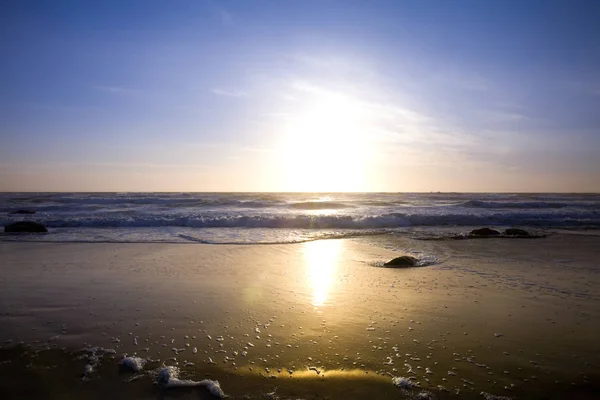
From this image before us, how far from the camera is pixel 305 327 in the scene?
5117 millimetres

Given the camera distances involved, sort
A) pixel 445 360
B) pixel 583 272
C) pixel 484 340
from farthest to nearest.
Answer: pixel 583 272
pixel 484 340
pixel 445 360

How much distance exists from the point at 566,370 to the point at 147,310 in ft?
19.4

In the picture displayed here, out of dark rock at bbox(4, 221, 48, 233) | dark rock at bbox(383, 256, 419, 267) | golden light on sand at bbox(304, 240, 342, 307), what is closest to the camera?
golden light on sand at bbox(304, 240, 342, 307)

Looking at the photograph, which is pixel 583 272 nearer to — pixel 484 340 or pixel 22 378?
pixel 484 340

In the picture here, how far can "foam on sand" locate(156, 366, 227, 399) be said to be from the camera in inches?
137

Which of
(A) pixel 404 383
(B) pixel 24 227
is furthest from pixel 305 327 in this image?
(B) pixel 24 227

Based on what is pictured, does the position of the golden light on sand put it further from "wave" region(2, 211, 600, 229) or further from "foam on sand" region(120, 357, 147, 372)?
"wave" region(2, 211, 600, 229)

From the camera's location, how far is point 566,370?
388 centimetres

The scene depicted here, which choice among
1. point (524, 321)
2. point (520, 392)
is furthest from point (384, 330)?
point (524, 321)

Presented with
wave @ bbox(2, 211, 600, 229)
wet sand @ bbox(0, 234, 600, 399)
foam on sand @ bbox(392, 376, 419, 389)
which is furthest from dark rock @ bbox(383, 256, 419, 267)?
wave @ bbox(2, 211, 600, 229)

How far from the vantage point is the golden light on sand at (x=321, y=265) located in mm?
6939

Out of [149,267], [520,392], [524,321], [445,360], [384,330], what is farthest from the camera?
[149,267]

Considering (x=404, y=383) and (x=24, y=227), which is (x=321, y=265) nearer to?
(x=404, y=383)

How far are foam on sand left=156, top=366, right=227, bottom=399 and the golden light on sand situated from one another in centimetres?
285
